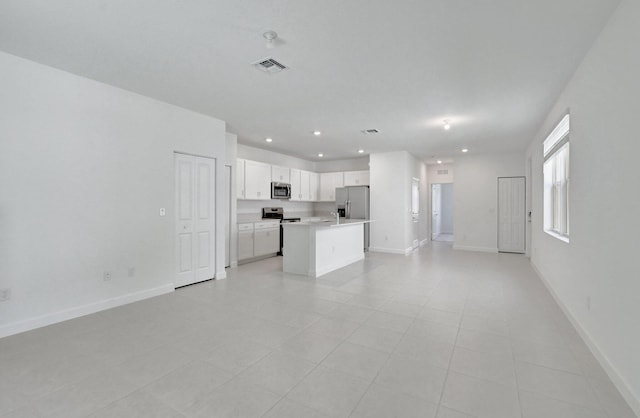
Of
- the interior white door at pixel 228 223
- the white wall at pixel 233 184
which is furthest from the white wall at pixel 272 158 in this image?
the interior white door at pixel 228 223

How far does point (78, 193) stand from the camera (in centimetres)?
343

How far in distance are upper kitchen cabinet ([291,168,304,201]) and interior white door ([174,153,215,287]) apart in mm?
3403

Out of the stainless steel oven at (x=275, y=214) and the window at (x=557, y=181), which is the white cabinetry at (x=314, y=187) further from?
the window at (x=557, y=181)

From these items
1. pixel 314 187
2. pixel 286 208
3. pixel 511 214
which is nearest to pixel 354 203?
pixel 314 187

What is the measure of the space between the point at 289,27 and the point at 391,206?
6.02 m

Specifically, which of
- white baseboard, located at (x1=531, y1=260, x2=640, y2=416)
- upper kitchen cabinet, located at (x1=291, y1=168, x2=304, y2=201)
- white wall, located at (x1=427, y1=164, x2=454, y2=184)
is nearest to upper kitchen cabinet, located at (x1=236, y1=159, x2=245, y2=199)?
upper kitchen cabinet, located at (x1=291, y1=168, x2=304, y2=201)

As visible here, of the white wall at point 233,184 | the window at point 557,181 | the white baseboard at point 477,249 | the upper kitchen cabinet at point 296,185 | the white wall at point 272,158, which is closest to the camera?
the window at point 557,181

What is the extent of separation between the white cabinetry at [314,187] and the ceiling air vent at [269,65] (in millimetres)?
5854

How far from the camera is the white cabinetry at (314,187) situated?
9.05 m

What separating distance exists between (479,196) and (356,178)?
3.47 meters

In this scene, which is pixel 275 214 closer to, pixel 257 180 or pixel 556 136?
pixel 257 180

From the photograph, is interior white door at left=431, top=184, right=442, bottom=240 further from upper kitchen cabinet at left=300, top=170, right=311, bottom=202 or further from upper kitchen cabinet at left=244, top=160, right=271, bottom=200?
upper kitchen cabinet at left=244, top=160, right=271, bottom=200

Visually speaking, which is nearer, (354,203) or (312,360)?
(312,360)

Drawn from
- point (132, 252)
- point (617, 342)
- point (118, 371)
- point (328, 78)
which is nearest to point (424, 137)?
point (328, 78)
